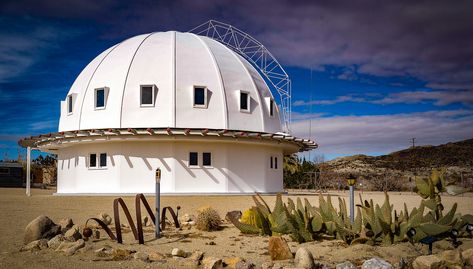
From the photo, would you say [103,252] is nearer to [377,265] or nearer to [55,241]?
[55,241]

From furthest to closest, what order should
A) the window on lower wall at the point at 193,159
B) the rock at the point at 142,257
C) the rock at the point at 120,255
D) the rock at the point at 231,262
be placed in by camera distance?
the window on lower wall at the point at 193,159, the rock at the point at 120,255, the rock at the point at 142,257, the rock at the point at 231,262

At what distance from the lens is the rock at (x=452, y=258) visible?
24.1 feet

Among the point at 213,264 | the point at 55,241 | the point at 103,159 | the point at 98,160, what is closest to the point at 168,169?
the point at 103,159

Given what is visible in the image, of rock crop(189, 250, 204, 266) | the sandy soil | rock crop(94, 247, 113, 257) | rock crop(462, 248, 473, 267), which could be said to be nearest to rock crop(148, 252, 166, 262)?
the sandy soil

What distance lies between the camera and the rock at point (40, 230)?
9.31 metres

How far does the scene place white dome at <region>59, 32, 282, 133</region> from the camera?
24266mm

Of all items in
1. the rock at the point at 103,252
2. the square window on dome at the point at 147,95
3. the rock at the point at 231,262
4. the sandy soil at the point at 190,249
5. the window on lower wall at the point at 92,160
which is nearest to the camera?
the rock at the point at 231,262

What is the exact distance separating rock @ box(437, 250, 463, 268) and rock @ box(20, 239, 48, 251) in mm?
7229

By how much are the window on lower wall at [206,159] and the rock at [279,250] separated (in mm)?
16199

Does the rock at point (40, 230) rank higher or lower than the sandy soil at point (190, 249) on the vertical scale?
higher

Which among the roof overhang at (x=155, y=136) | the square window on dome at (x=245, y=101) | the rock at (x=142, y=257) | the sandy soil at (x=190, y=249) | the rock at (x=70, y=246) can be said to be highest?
the square window on dome at (x=245, y=101)

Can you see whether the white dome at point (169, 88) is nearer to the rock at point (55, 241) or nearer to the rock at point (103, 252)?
the rock at point (55, 241)

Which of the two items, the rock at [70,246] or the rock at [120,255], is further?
the rock at [70,246]

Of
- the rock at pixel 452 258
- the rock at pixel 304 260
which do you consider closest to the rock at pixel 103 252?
the rock at pixel 304 260
